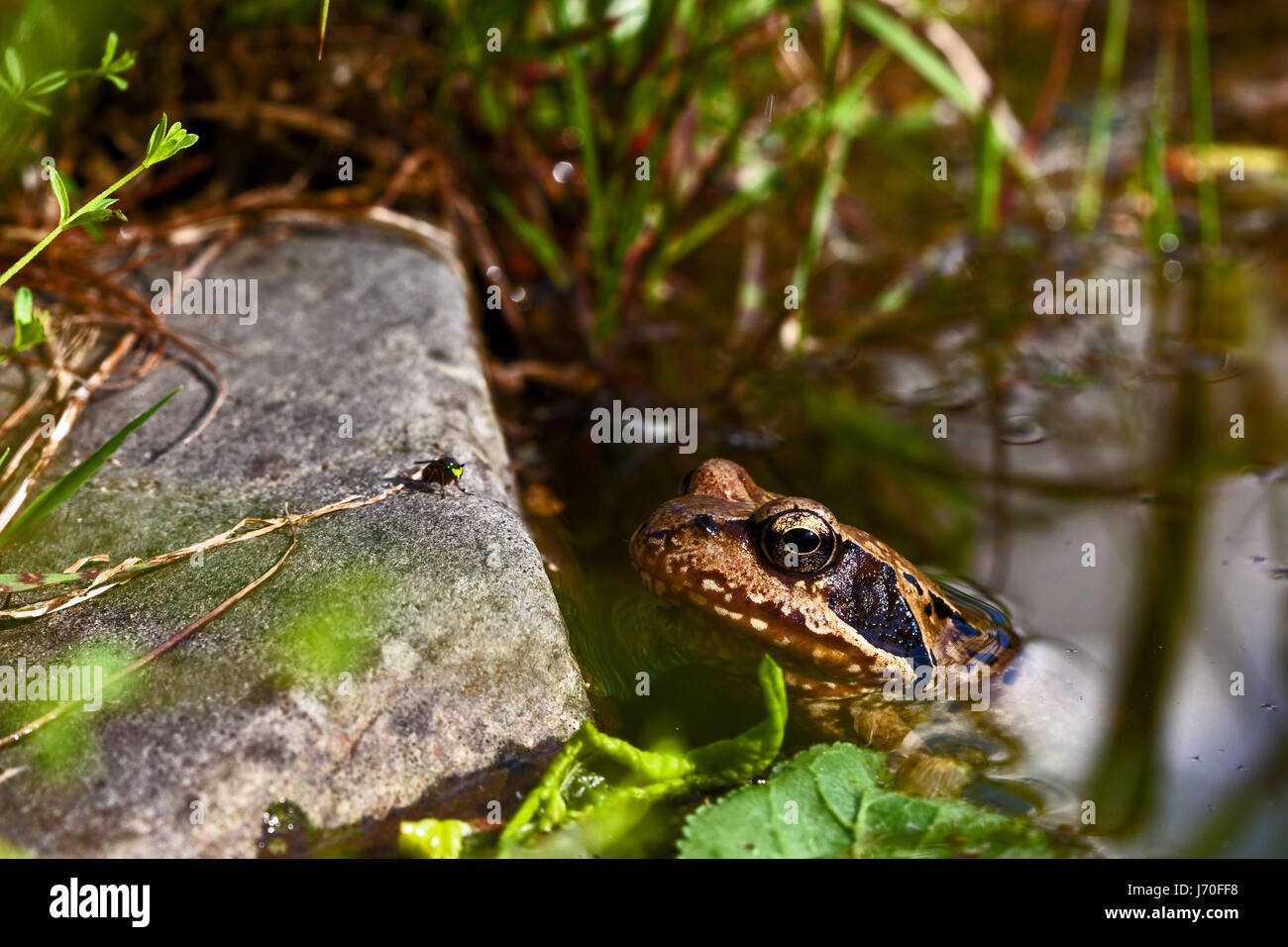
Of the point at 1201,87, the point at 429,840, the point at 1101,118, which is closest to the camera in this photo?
the point at 429,840

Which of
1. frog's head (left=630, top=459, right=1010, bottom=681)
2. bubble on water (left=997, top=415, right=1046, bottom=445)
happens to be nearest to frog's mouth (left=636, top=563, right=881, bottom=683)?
frog's head (left=630, top=459, right=1010, bottom=681)

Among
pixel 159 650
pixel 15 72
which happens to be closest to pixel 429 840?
pixel 159 650

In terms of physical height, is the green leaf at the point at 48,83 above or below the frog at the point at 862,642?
above

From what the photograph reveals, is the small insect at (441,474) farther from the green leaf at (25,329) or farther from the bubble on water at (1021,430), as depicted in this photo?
the bubble on water at (1021,430)

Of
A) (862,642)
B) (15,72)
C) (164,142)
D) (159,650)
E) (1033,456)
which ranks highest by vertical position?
(15,72)

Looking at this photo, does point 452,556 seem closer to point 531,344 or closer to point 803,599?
point 803,599

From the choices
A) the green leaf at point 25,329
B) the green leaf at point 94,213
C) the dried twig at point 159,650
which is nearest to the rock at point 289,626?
the dried twig at point 159,650

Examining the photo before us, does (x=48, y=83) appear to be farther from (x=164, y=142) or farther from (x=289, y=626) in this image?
(x=289, y=626)
